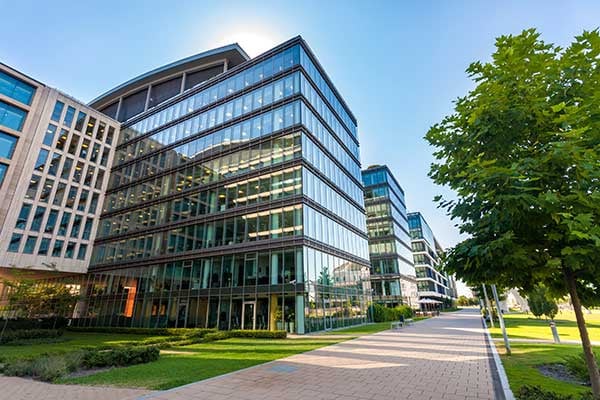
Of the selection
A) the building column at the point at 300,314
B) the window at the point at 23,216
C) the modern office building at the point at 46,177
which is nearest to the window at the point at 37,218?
the modern office building at the point at 46,177

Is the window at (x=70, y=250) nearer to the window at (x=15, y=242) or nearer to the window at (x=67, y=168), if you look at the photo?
the window at (x=15, y=242)

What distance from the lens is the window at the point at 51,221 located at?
3856cm

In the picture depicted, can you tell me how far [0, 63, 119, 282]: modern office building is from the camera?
35.9m

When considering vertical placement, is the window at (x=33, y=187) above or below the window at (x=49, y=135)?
below

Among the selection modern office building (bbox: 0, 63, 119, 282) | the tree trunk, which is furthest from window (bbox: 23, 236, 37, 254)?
the tree trunk

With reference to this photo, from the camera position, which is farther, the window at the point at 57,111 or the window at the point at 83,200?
the window at the point at 83,200

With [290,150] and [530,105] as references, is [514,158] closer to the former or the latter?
[530,105]

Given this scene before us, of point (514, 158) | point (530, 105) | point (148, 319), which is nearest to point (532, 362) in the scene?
point (514, 158)

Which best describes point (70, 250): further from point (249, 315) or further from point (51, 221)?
point (249, 315)

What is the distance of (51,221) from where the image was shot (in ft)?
128

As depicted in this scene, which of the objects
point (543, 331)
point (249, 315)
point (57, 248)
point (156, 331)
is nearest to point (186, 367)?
point (249, 315)

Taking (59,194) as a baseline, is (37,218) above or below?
below

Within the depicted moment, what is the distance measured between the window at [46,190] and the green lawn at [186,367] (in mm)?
35821

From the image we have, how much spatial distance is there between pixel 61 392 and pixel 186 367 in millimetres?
4154
